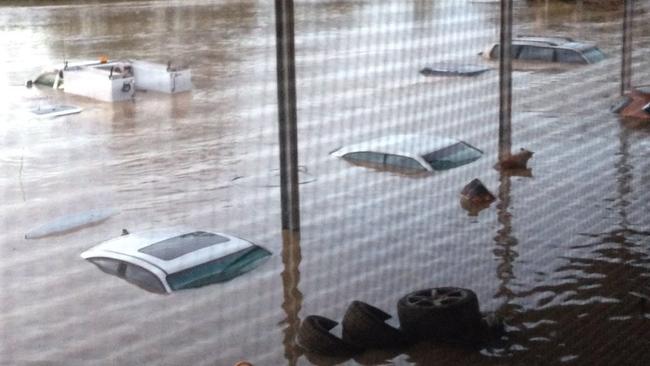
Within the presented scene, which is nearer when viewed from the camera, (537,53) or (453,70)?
(453,70)

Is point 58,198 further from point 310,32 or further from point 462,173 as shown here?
point 310,32

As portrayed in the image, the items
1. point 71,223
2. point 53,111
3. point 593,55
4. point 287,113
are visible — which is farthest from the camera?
point 593,55

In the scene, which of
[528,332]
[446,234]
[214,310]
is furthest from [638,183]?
[214,310]

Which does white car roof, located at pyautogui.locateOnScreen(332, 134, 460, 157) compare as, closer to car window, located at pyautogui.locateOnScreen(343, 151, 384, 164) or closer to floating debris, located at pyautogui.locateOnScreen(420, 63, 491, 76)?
car window, located at pyautogui.locateOnScreen(343, 151, 384, 164)

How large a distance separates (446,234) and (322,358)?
1214 millimetres

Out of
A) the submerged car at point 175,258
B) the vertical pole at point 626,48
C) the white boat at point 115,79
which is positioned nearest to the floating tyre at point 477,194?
the submerged car at point 175,258

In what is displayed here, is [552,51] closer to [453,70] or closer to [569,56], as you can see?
[569,56]

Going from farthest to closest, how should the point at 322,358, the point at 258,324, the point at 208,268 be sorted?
the point at 208,268 → the point at 258,324 → the point at 322,358

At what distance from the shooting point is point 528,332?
2.92m

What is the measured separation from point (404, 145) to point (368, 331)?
7.67 ft

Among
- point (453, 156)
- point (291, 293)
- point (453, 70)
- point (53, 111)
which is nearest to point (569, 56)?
point (453, 70)

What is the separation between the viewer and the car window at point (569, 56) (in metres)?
8.19

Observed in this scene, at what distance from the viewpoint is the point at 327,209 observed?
4.30 m

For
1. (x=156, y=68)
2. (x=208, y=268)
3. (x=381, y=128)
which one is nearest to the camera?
(x=208, y=268)
